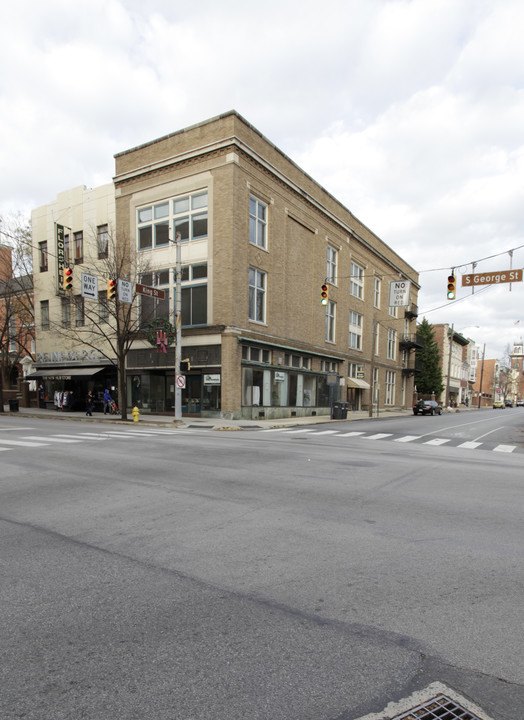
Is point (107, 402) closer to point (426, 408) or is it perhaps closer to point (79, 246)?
point (79, 246)

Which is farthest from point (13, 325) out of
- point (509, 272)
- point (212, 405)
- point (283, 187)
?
point (509, 272)

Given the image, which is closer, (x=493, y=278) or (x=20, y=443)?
(x=20, y=443)

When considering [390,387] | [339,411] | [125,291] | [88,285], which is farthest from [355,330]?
[88,285]

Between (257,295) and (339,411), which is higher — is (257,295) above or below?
above

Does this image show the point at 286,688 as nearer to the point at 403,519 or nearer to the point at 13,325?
the point at 403,519

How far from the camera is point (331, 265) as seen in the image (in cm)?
3462

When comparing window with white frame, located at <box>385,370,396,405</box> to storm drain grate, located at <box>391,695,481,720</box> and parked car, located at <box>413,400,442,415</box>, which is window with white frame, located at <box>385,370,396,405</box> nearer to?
parked car, located at <box>413,400,442,415</box>

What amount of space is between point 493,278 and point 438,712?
17.1 meters

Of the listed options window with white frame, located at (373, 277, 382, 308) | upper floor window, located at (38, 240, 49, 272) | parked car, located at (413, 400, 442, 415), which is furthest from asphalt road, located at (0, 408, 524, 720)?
window with white frame, located at (373, 277, 382, 308)

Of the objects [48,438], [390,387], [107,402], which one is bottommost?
[48,438]

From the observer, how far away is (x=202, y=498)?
6.36 m

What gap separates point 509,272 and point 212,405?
15.6 m

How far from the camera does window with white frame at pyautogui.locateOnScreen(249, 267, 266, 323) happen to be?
25634 mm

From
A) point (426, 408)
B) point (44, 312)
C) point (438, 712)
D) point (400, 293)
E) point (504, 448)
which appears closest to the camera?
point (438, 712)
